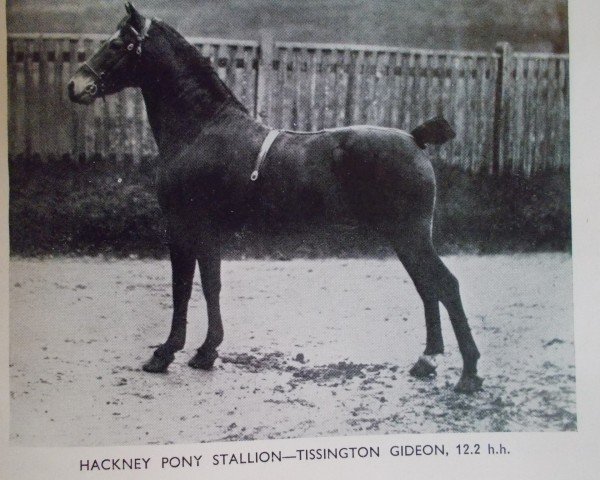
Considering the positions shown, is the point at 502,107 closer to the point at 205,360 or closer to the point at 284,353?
the point at 284,353

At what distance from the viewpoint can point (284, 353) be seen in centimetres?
286

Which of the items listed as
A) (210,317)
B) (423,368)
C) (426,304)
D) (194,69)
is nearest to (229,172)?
(194,69)

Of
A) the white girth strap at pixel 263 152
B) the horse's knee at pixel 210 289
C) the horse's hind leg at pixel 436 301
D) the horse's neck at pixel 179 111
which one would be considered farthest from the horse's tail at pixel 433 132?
the horse's knee at pixel 210 289

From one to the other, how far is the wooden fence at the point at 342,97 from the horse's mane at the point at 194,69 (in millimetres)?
92

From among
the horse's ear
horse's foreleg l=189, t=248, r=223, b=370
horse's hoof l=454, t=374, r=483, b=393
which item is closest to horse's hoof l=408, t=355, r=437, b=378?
horse's hoof l=454, t=374, r=483, b=393

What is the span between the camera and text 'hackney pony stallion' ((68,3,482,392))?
2770 mm

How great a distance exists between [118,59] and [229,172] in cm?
65

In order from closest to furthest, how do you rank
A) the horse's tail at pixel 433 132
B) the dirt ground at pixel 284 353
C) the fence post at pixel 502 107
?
1. the dirt ground at pixel 284 353
2. the horse's tail at pixel 433 132
3. the fence post at pixel 502 107

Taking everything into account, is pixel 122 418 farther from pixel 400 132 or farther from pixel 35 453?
pixel 400 132

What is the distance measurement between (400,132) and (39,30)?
1.56 meters

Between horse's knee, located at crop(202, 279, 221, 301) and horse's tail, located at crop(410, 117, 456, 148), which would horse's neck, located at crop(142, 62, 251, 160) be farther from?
horse's tail, located at crop(410, 117, 456, 148)

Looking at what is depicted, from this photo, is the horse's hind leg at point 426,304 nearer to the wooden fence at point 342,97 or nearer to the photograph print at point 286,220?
the photograph print at point 286,220

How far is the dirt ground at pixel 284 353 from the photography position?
275cm

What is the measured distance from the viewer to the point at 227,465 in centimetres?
274
